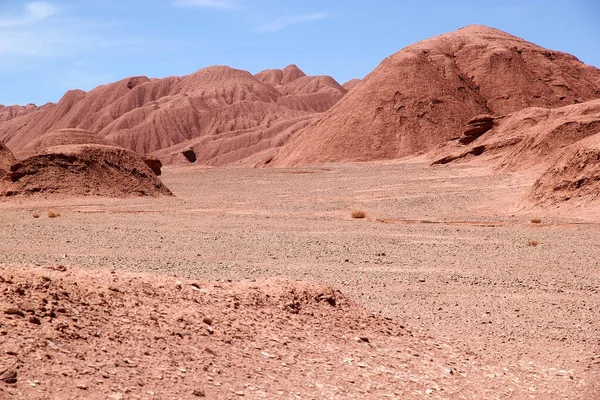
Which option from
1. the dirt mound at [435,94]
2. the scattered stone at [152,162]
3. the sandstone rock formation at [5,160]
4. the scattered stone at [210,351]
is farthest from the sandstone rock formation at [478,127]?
the scattered stone at [210,351]

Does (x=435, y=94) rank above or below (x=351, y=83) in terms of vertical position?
below

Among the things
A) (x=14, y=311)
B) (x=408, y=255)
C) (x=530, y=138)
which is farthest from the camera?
(x=530, y=138)

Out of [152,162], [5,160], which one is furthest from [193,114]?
[5,160]

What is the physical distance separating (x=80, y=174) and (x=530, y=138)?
25804 mm

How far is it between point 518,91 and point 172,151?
59763mm

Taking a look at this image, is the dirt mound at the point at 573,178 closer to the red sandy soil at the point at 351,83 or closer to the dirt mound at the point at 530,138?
the dirt mound at the point at 530,138

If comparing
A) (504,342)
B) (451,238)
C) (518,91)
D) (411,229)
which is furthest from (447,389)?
(518,91)

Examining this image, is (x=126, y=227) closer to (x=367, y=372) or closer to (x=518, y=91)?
(x=367, y=372)

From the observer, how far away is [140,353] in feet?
21.4

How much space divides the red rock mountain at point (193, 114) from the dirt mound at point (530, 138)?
5634 centimetres

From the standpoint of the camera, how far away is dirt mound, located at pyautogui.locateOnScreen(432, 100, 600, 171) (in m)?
44.2

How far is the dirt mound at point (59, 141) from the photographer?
123 ft

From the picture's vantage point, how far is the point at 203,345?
278 inches

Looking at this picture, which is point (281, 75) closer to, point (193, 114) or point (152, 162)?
point (193, 114)
